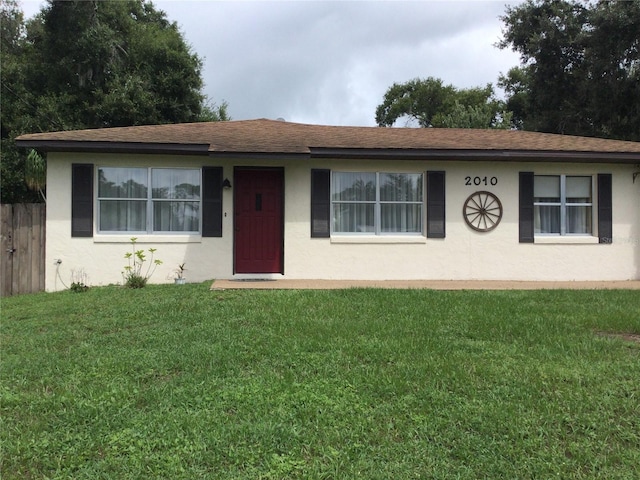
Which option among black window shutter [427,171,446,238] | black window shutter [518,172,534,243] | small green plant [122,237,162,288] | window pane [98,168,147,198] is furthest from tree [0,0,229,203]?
black window shutter [518,172,534,243]

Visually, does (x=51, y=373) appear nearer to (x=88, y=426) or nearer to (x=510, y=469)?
(x=88, y=426)

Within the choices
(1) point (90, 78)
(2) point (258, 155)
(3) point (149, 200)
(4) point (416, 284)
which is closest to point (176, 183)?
(3) point (149, 200)

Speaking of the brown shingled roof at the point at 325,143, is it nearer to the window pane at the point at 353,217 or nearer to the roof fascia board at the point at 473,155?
the roof fascia board at the point at 473,155

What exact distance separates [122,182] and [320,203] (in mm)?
4105

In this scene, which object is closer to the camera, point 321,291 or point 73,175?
point 321,291

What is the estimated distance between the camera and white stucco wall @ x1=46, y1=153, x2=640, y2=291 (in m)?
9.74

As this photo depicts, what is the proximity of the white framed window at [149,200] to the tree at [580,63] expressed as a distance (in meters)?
16.4

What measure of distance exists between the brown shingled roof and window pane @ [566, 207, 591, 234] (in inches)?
48.8

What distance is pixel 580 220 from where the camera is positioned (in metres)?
11.0

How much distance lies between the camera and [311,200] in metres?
10.3

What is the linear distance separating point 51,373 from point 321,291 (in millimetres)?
4657

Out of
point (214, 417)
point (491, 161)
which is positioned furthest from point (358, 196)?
point (214, 417)

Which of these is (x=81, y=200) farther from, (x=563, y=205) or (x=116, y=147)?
(x=563, y=205)

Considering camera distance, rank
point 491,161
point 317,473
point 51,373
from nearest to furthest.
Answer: point 317,473 < point 51,373 < point 491,161
